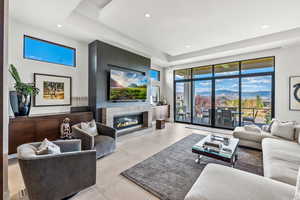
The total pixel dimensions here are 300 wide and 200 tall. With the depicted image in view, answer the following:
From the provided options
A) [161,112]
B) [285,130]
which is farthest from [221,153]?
[161,112]

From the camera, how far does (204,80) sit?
6.14m

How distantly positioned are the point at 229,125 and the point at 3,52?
6.57 meters

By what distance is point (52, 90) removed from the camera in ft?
11.7

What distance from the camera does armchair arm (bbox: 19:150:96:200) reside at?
145 cm

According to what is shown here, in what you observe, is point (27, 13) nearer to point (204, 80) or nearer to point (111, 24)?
point (111, 24)

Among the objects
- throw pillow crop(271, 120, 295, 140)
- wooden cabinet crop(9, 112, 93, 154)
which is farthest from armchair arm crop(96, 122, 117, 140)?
throw pillow crop(271, 120, 295, 140)

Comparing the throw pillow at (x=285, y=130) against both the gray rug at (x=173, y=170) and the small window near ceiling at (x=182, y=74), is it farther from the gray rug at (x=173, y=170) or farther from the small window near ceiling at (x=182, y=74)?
the small window near ceiling at (x=182, y=74)

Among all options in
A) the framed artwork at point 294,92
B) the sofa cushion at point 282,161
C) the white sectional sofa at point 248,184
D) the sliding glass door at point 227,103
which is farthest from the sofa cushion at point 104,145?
the framed artwork at point 294,92

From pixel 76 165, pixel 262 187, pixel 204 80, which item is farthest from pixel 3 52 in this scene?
pixel 204 80

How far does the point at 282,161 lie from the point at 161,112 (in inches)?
196

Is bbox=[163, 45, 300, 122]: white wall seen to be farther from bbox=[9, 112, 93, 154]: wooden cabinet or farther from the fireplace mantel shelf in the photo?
bbox=[9, 112, 93, 154]: wooden cabinet

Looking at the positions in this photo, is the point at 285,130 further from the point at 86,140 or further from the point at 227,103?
the point at 86,140

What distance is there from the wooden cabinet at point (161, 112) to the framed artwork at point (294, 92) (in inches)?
184

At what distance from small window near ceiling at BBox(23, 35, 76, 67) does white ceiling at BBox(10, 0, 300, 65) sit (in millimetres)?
401
